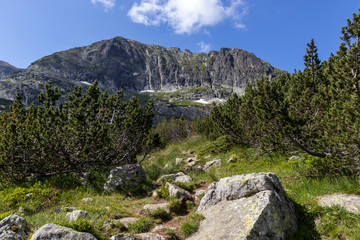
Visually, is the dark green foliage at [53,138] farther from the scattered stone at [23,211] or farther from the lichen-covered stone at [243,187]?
the lichen-covered stone at [243,187]

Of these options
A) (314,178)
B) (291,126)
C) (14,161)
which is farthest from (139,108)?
(314,178)

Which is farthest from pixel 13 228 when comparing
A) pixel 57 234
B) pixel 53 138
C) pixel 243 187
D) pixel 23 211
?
pixel 53 138

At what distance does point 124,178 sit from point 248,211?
24.1 feet

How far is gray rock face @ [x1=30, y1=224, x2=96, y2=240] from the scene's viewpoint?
3555mm

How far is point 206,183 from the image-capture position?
32.0 ft

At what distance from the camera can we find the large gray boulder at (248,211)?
150 inches

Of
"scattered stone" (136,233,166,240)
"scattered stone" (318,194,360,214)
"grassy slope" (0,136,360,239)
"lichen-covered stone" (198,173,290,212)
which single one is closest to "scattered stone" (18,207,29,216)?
"grassy slope" (0,136,360,239)

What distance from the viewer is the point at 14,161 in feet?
29.1

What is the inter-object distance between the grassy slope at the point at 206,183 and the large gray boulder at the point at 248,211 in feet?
1.99

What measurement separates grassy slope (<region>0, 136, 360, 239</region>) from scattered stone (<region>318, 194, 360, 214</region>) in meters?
0.18

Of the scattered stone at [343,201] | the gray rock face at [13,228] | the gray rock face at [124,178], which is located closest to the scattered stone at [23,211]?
the gray rock face at [13,228]

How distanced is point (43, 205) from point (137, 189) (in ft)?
13.2

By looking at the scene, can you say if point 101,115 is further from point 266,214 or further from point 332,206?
point 332,206

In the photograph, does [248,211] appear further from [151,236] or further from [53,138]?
[53,138]
